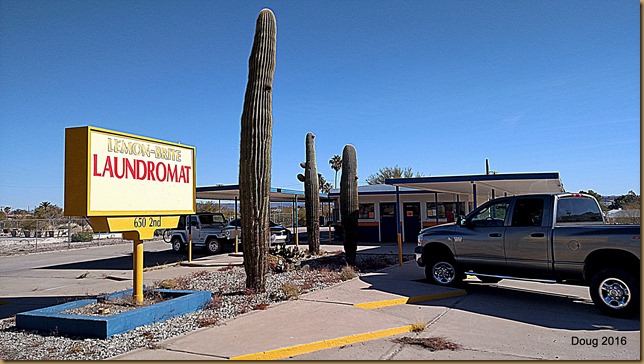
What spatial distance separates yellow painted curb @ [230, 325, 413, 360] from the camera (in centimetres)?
625

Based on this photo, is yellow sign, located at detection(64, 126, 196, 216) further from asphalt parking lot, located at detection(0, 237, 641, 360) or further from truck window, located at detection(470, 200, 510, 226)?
truck window, located at detection(470, 200, 510, 226)

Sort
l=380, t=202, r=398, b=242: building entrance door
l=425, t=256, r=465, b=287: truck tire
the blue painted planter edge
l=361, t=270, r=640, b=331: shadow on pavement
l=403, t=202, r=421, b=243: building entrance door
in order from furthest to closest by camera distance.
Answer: l=380, t=202, r=398, b=242: building entrance door → l=403, t=202, r=421, b=243: building entrance door → l=425, t=256, r=465, b=287: truck tire → l=361, t=270, r=640, b=331: shadow on pavement → the blue painted planter edge

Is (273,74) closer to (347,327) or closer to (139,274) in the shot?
(139,274)

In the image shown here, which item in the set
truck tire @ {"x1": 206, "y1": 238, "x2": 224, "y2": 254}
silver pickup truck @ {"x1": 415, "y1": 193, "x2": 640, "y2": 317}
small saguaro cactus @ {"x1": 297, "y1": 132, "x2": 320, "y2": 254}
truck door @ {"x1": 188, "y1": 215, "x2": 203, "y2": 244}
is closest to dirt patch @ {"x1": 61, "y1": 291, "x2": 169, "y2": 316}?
silver pickup truck @ {"x1": 415, "y1": 193, "x2": 640, "y2": 317}

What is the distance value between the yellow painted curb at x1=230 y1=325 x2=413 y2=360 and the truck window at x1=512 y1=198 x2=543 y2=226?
385 cm

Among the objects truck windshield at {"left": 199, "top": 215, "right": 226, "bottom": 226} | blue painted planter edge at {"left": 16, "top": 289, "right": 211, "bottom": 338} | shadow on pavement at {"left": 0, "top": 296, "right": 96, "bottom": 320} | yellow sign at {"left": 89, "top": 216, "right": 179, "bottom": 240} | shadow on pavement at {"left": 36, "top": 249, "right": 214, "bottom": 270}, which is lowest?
shadow on pavement at {"left": 36, "top": 249, "right": 214, "bottom": 270}

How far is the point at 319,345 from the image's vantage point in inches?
262

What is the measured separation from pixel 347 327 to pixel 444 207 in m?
21.0

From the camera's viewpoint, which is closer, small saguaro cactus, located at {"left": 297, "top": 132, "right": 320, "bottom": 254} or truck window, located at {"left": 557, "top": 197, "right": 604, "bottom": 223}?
truck window, located at {"left": 557, "top": 197, "right": 604, "bottom": 223}

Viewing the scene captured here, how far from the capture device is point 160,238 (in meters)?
40.7

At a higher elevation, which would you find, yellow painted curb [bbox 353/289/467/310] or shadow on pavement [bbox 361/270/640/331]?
yellow painted curb [bbox 353/289/467/310]

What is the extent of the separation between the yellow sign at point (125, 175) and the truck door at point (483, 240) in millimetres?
6190

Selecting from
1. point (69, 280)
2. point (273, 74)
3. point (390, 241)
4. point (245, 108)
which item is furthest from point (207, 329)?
point (390, 241)

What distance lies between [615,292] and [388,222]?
19364 mm
